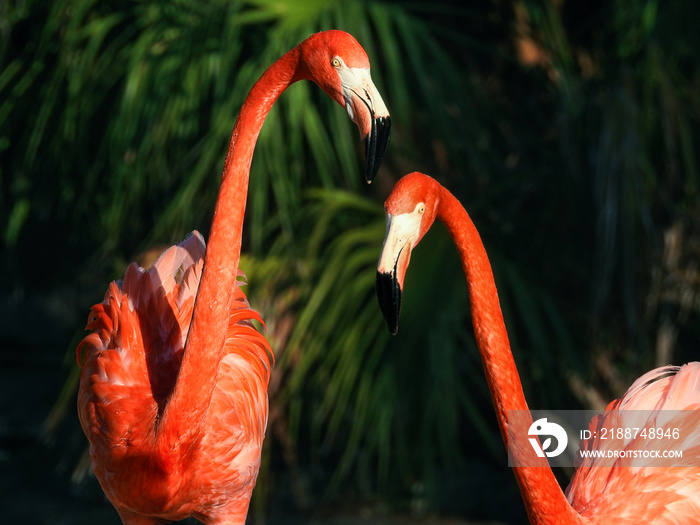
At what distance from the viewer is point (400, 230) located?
66.9 inches

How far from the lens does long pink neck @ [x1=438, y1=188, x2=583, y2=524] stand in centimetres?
184

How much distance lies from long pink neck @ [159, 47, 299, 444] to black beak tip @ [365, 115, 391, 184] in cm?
39

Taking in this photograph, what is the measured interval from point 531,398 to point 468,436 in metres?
1.65

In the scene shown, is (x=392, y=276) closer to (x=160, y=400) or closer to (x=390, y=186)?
(x=160, y=400)

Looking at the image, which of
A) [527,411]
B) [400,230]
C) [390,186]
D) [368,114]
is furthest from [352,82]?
A: [390,186]

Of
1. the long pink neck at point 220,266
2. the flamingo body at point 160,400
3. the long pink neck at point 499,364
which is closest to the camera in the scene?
the long pink neck at point 499,364

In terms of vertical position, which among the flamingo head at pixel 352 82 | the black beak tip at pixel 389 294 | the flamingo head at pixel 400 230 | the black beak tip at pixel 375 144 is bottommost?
the black beak tip at pixel 389 294

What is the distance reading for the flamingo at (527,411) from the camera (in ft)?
5.64

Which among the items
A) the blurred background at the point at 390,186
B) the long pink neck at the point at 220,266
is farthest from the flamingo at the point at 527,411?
the blurred background at the point at 390,186

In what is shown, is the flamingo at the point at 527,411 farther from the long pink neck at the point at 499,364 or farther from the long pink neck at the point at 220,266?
the long pink neck at the point at 220,266

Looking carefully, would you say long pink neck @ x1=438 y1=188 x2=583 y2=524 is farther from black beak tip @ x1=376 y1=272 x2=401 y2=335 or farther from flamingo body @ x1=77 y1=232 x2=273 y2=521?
flamingo body @ x1=77 y1=232 x2=273 y2=521

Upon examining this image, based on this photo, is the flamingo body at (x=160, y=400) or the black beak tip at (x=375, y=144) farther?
the flamingo body at (x=160, y=400)

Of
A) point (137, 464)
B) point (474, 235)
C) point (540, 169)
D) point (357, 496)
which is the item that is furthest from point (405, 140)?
point (357, 496)

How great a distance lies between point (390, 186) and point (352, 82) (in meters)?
1.89
